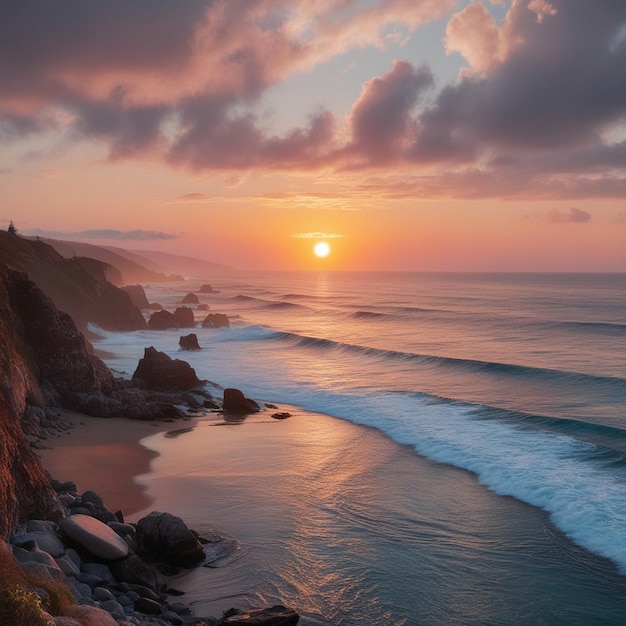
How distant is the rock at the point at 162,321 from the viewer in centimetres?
6912

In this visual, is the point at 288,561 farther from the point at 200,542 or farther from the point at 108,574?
the point at 108,574

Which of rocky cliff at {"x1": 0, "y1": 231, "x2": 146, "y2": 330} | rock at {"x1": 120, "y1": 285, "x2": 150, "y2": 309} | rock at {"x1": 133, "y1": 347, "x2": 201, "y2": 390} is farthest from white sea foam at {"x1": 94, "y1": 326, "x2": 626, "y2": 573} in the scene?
rock at {"x1": 120, "y1": 285, "x2": 150, "y2": 309}

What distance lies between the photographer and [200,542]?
1446 cm

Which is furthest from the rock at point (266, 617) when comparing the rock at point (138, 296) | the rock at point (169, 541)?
the rock at point (138, 296)

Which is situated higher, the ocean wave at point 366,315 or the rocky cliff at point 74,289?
the rocky cliff at point 74,289

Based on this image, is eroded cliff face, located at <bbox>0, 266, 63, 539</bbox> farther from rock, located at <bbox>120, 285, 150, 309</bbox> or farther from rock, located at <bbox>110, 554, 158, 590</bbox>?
rock, located at <bbox>120, 285, 150, 309</bbox>

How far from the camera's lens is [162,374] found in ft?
114

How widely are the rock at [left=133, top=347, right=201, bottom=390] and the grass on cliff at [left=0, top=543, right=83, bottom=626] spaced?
997 inches

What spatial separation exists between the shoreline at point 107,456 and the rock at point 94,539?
405 cm

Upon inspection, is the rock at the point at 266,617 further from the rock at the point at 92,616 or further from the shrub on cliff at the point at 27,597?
the shrub on cliff at the point at 27,597

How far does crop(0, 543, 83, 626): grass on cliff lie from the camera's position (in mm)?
7238

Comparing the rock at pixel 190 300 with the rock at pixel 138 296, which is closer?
the rock at pixel 138 296

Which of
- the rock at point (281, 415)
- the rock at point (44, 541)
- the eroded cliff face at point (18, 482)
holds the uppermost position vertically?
the eroded cliff face at point (18, 482)

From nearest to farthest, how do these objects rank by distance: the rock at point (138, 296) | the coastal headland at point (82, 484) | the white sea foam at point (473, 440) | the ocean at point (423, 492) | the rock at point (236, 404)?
the coastal headland at point (82, 484) < the ocean at point (423, 492) < the white sea foam at point (473, 440) < the rock at point (236, 404) < the rock at point (138, 296)
